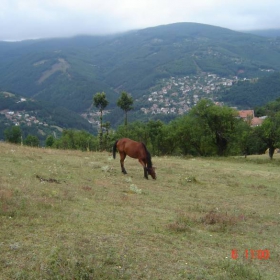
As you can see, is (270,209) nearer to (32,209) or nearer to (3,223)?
(32,209)

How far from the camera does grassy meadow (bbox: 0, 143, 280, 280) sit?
6098 mm

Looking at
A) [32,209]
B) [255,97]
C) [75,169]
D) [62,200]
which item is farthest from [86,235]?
[255,97]

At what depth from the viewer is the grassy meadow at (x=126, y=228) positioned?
6098 mm

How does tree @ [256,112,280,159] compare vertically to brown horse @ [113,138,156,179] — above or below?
above

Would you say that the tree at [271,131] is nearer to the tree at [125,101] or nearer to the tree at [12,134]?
the tree at [125,101]

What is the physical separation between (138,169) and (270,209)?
826cm

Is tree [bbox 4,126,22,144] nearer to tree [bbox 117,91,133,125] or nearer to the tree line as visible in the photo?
the tree line

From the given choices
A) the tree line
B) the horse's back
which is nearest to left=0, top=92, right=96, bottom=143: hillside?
the tree line

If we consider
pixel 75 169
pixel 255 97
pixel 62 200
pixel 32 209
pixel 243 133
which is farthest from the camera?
pixel 255 97

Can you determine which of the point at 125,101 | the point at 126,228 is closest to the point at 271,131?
the point at 125,101

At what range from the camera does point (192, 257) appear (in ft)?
23.0

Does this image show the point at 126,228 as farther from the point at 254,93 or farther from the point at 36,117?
the point at 254,93

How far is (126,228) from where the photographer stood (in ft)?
27.2

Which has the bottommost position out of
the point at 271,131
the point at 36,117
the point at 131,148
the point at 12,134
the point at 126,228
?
the point at 126,228
